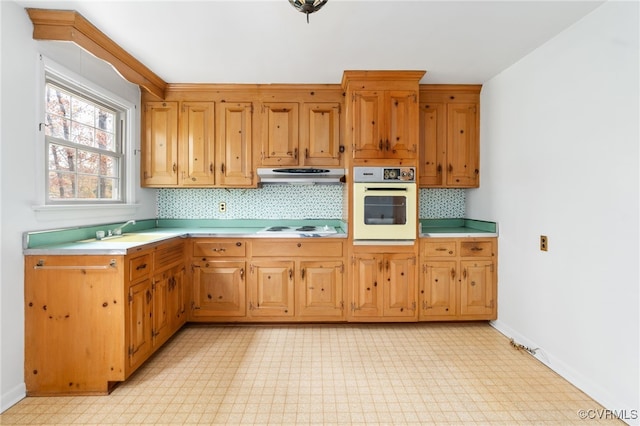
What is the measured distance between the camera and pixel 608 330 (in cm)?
180

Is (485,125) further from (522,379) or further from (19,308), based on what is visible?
(19,308)

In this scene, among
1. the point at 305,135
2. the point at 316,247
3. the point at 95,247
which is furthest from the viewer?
the point at 305,135

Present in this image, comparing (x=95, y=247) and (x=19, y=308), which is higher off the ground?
(x=95, y=247)

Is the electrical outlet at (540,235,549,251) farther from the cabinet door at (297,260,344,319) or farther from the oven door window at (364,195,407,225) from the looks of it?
the cabinet door at (297,260,344,319)

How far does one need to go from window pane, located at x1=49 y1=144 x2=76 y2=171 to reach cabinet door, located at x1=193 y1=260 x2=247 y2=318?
1302mm

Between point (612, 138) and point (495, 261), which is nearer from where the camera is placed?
point (612, 138)

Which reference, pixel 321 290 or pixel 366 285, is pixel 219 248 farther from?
pixel 366 285

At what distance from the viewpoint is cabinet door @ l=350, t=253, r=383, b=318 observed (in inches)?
114

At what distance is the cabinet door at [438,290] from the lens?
2.92 meters

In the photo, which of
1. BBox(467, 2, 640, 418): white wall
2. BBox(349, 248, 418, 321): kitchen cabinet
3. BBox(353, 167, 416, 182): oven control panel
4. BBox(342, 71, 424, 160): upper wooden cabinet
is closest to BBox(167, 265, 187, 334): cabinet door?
BBox(349, 248, 418, 321): kitchen cabinet

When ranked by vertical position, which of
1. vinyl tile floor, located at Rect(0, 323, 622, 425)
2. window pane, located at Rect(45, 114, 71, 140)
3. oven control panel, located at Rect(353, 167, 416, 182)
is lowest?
vinyl tile floor, located at Rect(0, 323, 622, 425)

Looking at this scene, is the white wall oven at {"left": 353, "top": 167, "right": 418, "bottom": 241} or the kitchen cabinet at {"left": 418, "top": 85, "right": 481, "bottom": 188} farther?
the kitchen cabinet at {"left": 418, "top": 85, "right": 481, "bottom": 188}

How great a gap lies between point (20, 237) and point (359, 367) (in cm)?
241

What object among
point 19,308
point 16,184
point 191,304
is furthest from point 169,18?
point 191,304
